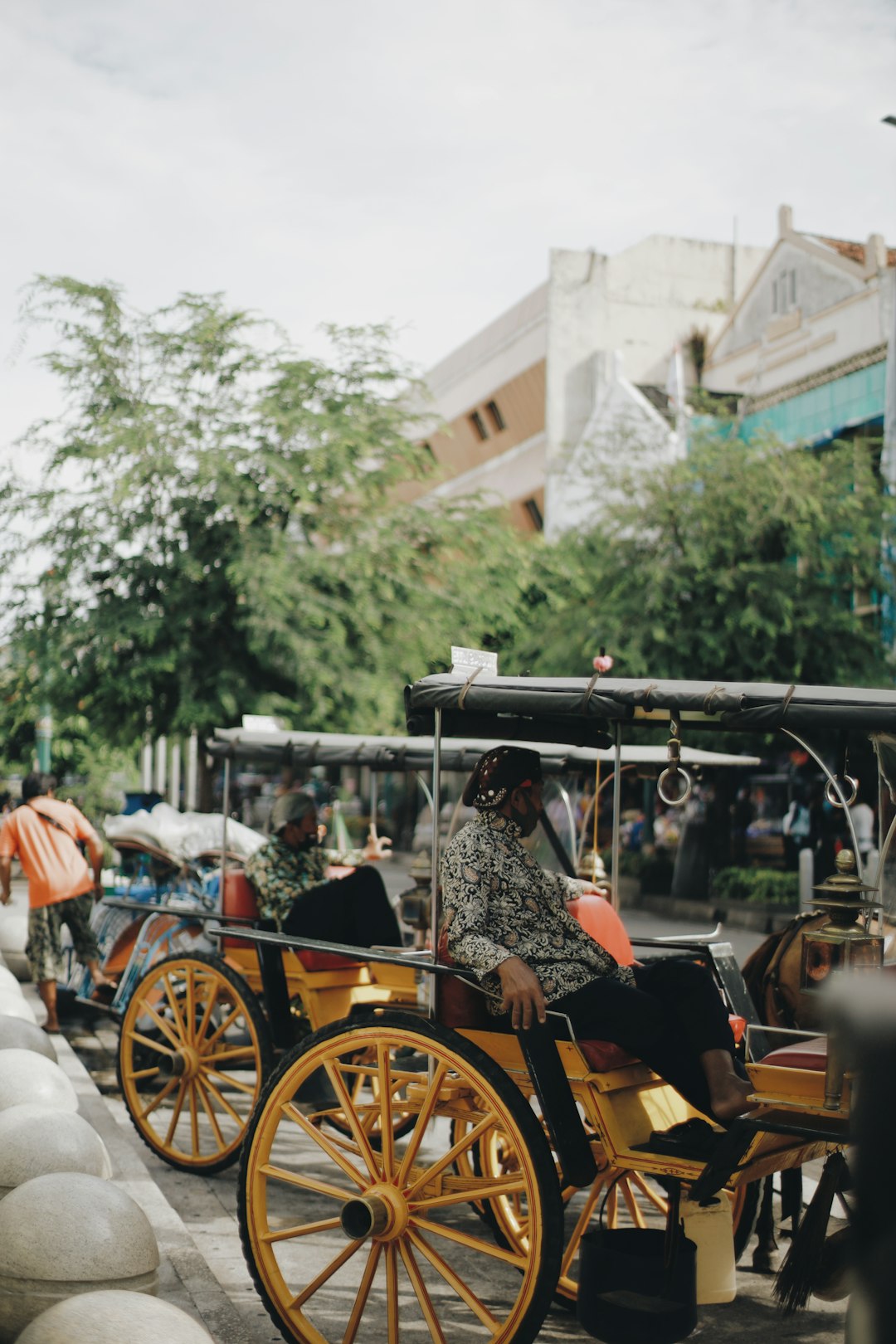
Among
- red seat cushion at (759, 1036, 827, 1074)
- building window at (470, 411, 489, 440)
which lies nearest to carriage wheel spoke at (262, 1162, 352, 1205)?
red seat cushion at (759, 1036, 827, 1074)

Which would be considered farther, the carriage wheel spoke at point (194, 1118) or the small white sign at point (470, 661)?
the carriage wheel spoke at point (194, 1118)

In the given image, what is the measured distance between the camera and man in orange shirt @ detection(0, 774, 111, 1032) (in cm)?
977

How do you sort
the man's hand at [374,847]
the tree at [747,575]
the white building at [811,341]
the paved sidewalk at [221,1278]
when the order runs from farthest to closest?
the white building at [811,341], the tree at [747,575], the man's hand at [374,847], the paved sidewalk at [221,1278]

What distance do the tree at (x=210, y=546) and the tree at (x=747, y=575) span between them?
481 centimetres

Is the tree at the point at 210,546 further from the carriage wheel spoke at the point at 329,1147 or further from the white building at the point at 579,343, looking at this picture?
the white building at the point at 579,343

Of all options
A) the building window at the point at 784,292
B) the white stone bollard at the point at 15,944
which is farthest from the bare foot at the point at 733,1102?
the building window at the point at 784,292

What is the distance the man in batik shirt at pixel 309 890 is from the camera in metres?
7.26

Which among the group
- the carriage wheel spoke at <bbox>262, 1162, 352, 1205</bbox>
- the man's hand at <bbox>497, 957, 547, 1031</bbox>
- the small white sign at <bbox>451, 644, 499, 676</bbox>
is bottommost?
the carriage wheel spoke at <bbox>262, 1162, 352, 1205</bbox>

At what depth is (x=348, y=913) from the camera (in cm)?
738

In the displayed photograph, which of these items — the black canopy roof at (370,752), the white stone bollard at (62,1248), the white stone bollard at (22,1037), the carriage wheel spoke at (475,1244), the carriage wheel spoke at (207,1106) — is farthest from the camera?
the black canopy roof at (370,752)

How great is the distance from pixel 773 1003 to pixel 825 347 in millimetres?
21105

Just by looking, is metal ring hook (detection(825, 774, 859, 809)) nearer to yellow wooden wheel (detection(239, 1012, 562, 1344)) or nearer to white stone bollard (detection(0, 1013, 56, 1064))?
yellow wooden wheel (detection(239, 1012, 562, 1344))

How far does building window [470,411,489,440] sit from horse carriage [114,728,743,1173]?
33.2 m

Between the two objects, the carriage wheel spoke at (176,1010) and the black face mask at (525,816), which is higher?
the black face mask at (525,816)
